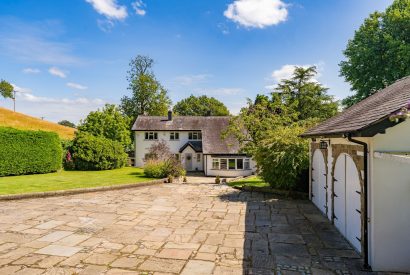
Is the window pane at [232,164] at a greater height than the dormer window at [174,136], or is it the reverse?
the dormer window at [174,136]

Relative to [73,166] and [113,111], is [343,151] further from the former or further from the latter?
[113,111]

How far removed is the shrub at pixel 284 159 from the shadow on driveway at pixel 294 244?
A: 2387mm

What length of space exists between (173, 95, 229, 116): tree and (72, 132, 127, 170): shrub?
37.9 metres

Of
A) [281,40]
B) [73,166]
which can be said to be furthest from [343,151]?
[73,166]

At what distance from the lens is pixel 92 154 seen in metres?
28.9

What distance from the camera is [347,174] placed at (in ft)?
24.6

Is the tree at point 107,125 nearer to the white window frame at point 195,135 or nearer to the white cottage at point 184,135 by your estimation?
the white cottage at point 184,135

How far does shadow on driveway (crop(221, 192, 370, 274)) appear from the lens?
5.90 m

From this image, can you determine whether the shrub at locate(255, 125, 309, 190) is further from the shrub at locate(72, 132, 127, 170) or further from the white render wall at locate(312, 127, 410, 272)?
the shrub at locate(72, 132, 127, 170)

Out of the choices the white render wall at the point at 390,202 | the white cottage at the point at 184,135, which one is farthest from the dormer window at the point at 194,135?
the white render wall at the point at 390,202

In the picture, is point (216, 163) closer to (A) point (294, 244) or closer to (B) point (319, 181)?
(B) point (319, 181)

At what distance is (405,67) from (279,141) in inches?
601

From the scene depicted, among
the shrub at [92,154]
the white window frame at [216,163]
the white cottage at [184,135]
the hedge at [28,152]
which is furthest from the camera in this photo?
the white cottage at [184,135]

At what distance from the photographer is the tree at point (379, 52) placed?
21.8 m
